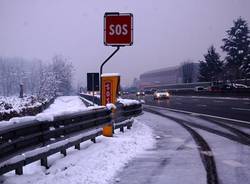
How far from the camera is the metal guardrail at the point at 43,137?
659 cm

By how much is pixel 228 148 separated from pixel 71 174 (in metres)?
5.03

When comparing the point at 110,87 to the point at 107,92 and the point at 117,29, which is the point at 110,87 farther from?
the point at 117,29

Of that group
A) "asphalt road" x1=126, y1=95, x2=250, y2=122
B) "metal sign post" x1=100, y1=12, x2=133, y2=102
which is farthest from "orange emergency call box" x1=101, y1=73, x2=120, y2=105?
"asphalt road" x1=126, y1=95, x2=250, y2=122

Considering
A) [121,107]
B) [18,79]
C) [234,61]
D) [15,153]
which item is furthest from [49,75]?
[15,153]

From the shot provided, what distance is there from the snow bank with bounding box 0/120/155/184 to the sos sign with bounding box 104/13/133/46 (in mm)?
3763

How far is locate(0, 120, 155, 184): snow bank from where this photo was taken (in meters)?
6.95

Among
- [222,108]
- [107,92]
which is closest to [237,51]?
[222,108]

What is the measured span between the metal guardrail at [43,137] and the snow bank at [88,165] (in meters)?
0.24

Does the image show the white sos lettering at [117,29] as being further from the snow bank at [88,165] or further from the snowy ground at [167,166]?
the snowy ground at [167,166]

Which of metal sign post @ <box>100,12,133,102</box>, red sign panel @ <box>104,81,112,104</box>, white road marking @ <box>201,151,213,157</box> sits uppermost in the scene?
metal sign post @ <box>100,12,133,102</box>

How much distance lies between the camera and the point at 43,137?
309 inches

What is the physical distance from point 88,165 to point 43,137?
1.16 metres

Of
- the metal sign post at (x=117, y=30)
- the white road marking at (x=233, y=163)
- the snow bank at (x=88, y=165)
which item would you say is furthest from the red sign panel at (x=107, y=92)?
the white road marking at (x=233, y=163)

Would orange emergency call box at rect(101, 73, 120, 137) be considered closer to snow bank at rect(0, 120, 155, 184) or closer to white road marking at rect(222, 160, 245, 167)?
snow bank at rect(0, 120, 155, 184)
